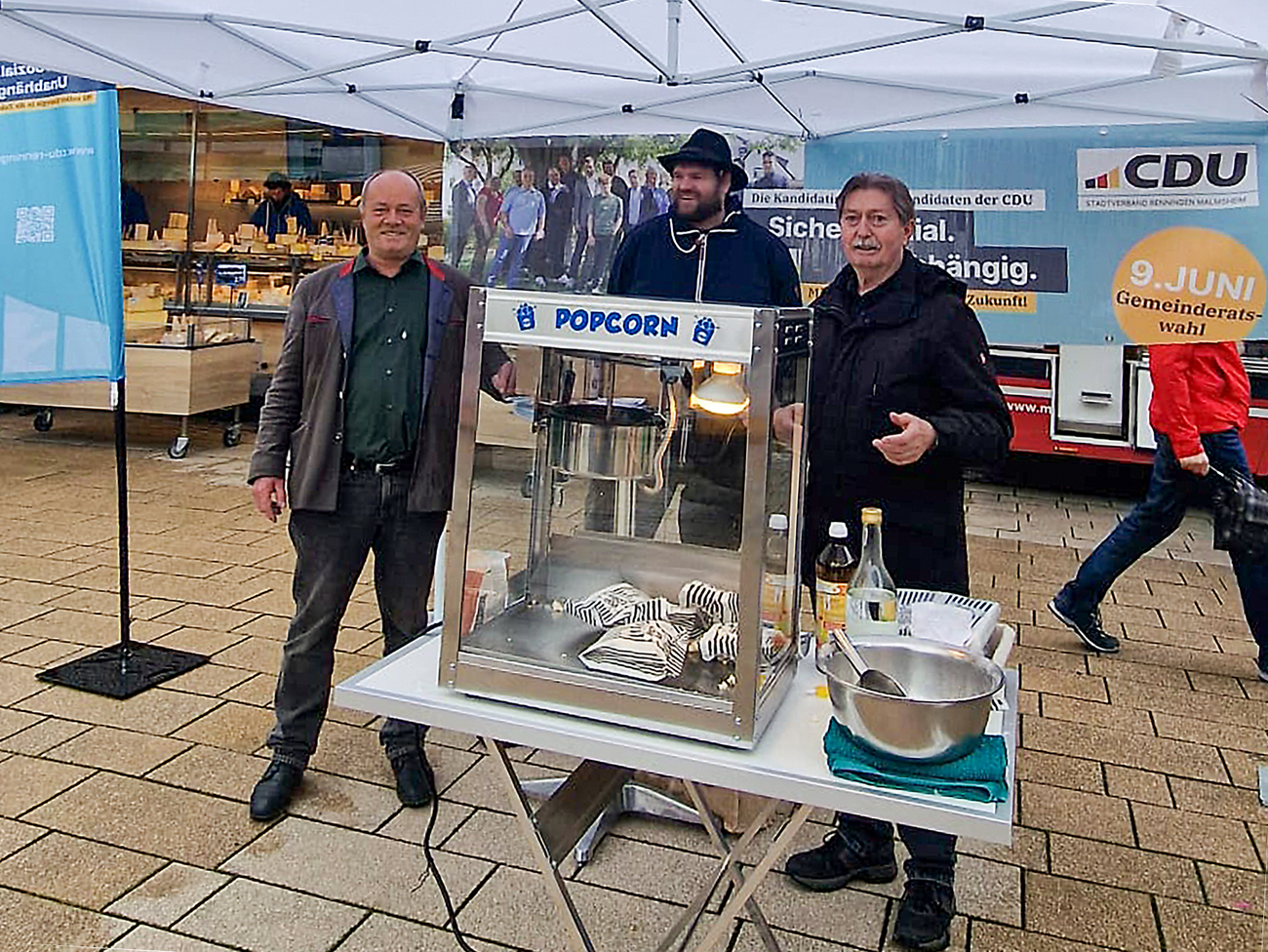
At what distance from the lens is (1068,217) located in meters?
4.40

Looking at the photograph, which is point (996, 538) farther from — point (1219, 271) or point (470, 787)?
point (470, 787)

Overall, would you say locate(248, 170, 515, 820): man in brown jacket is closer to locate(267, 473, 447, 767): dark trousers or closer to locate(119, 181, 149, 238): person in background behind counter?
locate(267, 473, 447, 767): dark trousers

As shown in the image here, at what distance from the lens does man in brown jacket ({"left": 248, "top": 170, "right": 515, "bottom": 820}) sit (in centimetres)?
293

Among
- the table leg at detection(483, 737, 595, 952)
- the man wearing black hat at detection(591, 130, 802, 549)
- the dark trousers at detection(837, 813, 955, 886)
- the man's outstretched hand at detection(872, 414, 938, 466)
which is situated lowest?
the dark trousers at detection(837, 813, 955, 886)

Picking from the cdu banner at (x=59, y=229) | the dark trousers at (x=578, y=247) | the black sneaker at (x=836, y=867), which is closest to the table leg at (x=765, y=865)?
the black sneaker at (x=836, y=867)

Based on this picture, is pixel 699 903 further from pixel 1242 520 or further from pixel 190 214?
pixel 190 214

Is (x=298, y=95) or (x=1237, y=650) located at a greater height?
(x=298, y=95)

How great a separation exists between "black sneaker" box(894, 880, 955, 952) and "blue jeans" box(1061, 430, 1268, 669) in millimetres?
2394

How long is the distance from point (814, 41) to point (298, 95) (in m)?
2.17

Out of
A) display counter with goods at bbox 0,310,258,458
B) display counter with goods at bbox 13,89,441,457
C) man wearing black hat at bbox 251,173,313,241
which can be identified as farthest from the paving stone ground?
man wearing black hat at bbox 251,173,313,241

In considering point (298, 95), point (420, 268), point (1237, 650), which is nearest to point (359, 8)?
point (298, 95)

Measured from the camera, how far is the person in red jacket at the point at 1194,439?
4203 mm

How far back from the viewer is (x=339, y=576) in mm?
3041

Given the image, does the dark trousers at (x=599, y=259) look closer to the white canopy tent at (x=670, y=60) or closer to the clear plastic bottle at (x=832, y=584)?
the white canopy tent at (x=670, y=60)
